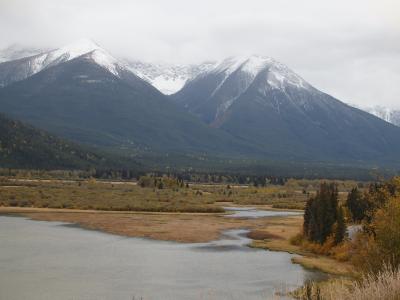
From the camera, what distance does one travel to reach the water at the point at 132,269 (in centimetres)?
3925

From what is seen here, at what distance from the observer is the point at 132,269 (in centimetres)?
4778

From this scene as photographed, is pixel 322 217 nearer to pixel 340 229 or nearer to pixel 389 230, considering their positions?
pixel 340 229

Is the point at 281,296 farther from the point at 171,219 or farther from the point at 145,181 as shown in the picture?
the point at 145,181

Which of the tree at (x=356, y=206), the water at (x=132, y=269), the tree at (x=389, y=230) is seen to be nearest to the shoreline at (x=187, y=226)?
the water at (x=132, y=269)

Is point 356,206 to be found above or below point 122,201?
above

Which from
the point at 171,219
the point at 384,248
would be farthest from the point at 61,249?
the point at 171,219

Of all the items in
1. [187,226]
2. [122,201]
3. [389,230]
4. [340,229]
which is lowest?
[187,226]

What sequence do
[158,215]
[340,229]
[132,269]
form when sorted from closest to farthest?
1. [132,269]
2. [340,229]
3. [158,215]

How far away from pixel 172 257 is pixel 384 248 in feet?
79.8

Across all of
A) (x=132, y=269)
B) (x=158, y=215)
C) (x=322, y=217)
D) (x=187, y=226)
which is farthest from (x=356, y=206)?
(x=132, y=269)

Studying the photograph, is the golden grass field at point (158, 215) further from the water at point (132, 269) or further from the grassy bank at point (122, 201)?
the water at point (132, 269)

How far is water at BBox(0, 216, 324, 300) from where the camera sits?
39.2 m

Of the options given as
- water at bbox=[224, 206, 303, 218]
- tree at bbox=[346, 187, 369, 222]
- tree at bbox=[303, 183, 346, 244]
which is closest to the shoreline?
tree at bbox=[303, 183, 346, 244]

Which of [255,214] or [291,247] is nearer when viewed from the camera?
[291,247]
